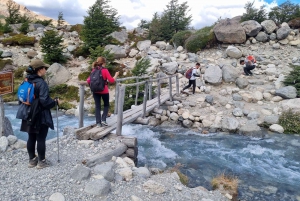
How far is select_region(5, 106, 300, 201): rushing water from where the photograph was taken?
637 cm

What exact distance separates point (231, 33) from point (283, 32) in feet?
13.0

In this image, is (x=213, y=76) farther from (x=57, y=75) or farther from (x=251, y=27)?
(x=57, y=75)

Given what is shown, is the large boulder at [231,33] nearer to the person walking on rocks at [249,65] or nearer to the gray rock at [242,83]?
the person walking on rocks at [249,65]

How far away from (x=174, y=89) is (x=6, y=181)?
38.0ft

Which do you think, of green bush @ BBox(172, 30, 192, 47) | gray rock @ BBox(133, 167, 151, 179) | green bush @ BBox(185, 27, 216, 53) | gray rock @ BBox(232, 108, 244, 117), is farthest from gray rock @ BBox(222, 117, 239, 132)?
green bush @ BBox(172, 30, 192, 47)

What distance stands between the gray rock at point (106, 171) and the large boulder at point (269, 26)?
18.9 m

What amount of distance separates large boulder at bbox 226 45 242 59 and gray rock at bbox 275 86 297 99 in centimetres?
581

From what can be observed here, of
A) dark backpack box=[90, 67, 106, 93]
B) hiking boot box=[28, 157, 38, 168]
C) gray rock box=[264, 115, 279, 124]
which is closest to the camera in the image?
hiking boot box=[28, 157, 38, 168]

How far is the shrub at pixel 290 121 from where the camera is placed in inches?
415

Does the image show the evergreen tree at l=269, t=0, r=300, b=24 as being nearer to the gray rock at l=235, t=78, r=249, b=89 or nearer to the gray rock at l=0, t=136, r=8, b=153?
the gray rock at l=235, t=78, r=249, b=89

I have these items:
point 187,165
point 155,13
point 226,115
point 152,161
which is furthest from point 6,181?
point 155,13

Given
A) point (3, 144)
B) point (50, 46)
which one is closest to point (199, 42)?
point (50, 46)

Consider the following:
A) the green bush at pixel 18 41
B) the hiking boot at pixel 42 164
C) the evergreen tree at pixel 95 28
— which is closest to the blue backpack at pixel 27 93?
the hiking boot at pixel 42 164

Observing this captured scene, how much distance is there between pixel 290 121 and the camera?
35.4ft
